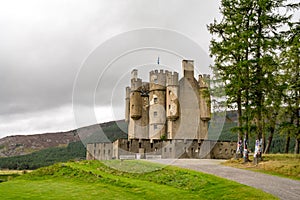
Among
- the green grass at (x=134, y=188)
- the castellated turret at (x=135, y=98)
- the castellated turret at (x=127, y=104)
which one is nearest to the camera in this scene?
the green grass at (x=134, y=188)

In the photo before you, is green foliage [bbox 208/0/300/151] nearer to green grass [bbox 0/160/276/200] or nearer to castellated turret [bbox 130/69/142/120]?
green grass [bbox 0/160/276/200]

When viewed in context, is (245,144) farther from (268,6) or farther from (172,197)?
(172,197)

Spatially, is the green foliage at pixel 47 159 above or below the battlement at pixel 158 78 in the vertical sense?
below

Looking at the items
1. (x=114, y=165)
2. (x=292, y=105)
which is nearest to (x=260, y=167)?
(x=114, y=165)

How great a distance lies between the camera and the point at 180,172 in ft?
61.2

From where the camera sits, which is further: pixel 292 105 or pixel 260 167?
pixel 292 105

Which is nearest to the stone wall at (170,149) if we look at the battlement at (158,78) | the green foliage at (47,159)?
the battlement at (158,78)

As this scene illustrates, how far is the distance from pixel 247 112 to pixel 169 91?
81.6 feet

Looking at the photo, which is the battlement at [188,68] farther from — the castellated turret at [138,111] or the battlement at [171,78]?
the castellated turret at [138,111]

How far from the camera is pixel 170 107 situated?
49.3 meters

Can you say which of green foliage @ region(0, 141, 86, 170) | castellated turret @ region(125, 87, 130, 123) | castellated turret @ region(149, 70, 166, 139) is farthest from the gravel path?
green foliage @ region(0, 141, 86, 170)

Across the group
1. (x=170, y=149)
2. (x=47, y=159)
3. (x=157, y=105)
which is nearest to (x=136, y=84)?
(x=157, y=105)

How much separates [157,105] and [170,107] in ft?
6.83

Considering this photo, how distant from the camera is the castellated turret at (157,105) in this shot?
164ft
